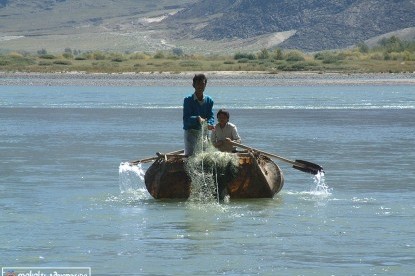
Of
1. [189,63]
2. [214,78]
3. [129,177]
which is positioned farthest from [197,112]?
[189,63]

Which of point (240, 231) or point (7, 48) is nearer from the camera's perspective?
point (240, 231)

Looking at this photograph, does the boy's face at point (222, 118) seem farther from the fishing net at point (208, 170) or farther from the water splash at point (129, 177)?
the water splash at point (129, 177)

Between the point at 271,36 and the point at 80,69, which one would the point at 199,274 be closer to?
the point at 80,69

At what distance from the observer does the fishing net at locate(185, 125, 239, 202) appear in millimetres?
14930

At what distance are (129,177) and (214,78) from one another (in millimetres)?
41865

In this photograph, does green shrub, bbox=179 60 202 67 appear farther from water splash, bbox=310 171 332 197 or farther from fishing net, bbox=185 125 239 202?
fishing net, bbox=185 125 239 202

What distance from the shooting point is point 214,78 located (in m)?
60.0

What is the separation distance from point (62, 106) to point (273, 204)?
81.3ft

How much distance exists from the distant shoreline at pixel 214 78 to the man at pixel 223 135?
40.6m

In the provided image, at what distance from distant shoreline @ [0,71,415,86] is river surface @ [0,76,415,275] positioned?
80.3 feet

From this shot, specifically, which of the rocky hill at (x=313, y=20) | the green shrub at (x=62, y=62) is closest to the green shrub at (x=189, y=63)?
the green shrub at (x=62, y=62)

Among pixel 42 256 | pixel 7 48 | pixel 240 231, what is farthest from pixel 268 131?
pixel 7 48

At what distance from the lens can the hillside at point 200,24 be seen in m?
104

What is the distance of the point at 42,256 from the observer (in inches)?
457
